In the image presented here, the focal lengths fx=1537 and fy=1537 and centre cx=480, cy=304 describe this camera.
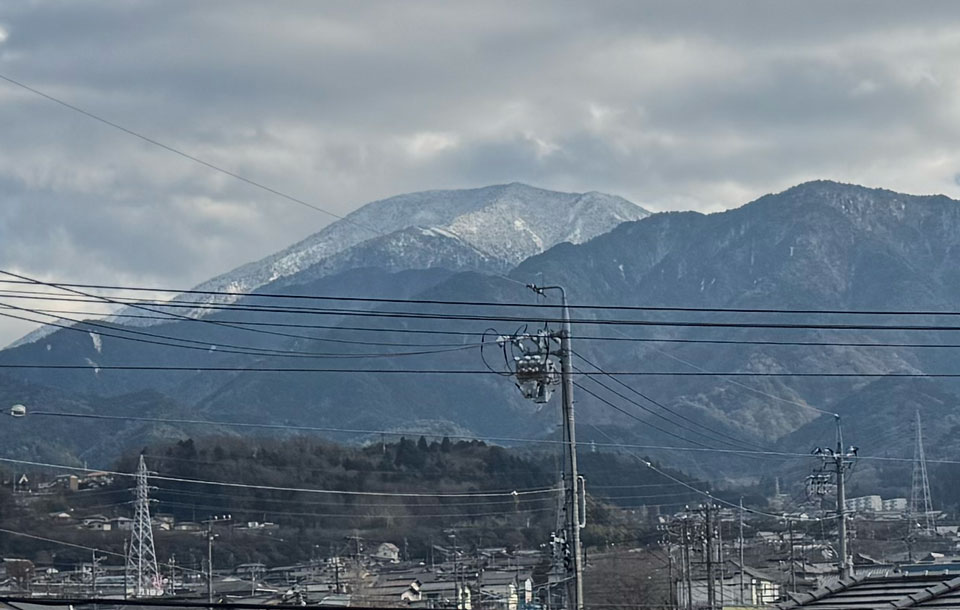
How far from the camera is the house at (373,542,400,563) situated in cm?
11999

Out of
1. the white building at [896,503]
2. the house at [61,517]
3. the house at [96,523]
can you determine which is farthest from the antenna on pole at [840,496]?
the white building at [896,503]

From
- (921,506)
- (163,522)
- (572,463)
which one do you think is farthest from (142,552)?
(921,506)

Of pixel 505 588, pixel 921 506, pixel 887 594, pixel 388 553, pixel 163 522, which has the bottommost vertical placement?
pixel 505 588

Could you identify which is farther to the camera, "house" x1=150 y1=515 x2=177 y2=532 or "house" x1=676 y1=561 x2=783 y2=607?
"house" x1=150 y1=515 x2=177 y2=532

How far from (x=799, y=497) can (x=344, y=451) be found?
65.6 meters

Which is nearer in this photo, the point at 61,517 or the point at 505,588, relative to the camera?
the point at 505,588

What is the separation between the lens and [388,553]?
121688mm

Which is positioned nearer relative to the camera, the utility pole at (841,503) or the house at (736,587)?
the utility pole at (841,503)

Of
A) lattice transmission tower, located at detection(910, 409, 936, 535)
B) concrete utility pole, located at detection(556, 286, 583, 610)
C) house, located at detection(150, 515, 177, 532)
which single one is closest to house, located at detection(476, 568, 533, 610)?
house, located at detection(150, 515, 177, 532)

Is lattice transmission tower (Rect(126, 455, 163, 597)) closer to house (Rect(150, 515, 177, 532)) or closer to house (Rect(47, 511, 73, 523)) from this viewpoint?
house (Rect(47, 511, 73, 523))

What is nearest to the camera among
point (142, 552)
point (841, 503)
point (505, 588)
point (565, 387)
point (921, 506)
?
point (565, 387)

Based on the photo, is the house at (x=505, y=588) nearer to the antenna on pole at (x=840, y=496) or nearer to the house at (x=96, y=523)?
the antenna on pole at (x=840, y=496)

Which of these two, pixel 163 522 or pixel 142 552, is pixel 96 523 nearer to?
pixel 163 522

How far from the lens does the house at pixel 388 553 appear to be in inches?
4724
